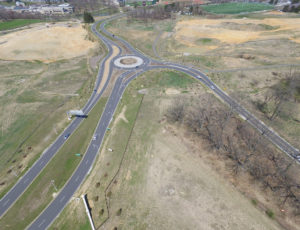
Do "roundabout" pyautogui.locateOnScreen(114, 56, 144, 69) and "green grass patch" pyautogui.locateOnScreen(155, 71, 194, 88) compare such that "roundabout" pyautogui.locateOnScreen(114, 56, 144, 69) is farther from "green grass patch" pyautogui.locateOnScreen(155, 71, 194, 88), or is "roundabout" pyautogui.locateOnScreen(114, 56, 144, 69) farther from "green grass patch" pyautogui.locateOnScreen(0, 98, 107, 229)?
"green grass patch" pyautogui.locateOnScreen(0, 98, 107, 229)

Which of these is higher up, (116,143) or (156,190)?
(116,143)

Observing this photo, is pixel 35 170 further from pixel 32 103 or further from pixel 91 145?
pixel 32 103

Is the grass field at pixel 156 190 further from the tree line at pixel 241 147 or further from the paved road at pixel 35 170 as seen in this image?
the paved road at pixel 35 170

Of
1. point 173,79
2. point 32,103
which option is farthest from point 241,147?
point 32,103

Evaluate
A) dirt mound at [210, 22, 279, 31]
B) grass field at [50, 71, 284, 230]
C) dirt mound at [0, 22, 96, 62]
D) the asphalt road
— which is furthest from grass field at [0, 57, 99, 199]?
dirt mound at [210, 22, 279, 31]

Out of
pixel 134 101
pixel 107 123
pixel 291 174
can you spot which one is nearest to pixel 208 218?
pixel 291 174

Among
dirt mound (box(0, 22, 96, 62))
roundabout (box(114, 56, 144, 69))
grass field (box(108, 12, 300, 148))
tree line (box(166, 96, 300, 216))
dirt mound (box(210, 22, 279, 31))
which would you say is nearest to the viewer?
tree line (box(166, 96, 300, 216))

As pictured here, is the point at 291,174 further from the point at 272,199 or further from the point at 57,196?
the point at 57,196
